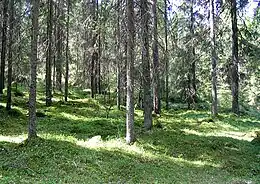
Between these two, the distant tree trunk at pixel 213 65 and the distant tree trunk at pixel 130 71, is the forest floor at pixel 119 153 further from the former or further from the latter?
the distant tree trunk at pixel 213 65

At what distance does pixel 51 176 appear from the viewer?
32.3 ft

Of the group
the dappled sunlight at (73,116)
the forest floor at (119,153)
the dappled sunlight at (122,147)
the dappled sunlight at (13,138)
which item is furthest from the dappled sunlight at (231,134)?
the dappled sunlight at (13,138)

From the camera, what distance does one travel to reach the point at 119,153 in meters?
12.6

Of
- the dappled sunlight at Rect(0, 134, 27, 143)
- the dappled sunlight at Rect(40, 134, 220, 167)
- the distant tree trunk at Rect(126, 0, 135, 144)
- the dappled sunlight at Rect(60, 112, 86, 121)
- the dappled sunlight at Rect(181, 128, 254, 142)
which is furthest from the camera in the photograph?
the dappled sunlight at Rect(60, 112, 86, 121)

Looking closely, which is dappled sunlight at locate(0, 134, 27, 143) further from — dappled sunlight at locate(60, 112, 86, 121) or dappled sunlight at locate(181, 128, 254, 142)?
dappled sunlight at locate(181, 128, 254, 142)

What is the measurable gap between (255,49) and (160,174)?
18.2 m

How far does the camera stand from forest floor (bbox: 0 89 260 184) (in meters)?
10.4

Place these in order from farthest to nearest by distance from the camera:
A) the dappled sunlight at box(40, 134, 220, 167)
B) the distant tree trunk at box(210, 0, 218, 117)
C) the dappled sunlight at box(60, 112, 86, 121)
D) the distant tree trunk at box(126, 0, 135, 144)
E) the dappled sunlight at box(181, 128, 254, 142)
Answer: the distant tree trunk at box(210, 0, 218, 117) → the dappled sunlight at box(60, 112, 86, 121) → the dappled sunlight at box(181, 128, 254, 142) → the distant tree trunk at box(126, 0, 135, 144) → the dappled sunlight at box(40, 134, 220, 167)

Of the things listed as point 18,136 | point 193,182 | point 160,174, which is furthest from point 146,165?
point 18,136

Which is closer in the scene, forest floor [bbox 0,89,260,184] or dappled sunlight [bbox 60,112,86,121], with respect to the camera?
forest floor [bbox 0,89,260,184]

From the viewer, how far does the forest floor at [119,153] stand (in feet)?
34.2

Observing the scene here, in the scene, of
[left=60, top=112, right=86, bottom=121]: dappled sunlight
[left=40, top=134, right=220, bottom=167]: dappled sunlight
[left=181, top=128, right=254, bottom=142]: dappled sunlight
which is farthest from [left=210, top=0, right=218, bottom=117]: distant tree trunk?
[left=40, top=134, right=220, bottom=167]: dappled sunlight

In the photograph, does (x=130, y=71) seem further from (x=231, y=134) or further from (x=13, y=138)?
(x=231, y=134)

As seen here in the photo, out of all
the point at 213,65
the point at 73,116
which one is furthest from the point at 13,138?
the point at 213,65
